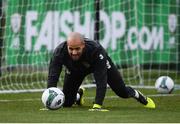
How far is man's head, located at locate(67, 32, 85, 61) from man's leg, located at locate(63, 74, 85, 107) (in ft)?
3.21

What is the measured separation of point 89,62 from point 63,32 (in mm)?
8916

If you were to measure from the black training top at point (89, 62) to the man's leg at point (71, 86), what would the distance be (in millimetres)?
561

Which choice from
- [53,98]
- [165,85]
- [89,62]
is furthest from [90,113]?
[165,85]

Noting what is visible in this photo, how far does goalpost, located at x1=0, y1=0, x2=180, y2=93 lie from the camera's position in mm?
20047

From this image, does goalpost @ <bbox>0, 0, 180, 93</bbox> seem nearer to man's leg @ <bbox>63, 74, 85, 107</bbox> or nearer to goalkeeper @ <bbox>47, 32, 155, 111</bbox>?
man's leg @ <bbox>63, 74, 85, 107</bbox>

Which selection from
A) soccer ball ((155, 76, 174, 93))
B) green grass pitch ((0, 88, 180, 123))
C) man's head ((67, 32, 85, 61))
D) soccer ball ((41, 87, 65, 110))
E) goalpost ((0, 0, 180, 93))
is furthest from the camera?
goalpost ((0, 0, 180, 93))

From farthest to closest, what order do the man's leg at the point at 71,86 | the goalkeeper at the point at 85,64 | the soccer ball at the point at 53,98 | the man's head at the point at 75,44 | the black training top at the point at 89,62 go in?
the man's leg at the point at 71,86 < the black training top at the point at 89,62 < the goalkeeper at the point at 85,64 < the man's head at the point at 75,44 < the soccer ball at the point at 53,98

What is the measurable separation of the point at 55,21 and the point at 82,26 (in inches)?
29.1

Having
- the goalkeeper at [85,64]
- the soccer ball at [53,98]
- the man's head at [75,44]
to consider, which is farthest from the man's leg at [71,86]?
the soccer ball at [53,98]

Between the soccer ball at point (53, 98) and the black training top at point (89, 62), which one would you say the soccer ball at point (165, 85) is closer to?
the black training top at point (89, 62)

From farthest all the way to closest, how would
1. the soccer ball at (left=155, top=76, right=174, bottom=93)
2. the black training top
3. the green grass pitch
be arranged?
the soccer ball at (left=155, top=76, right=174, bottom=93) → the black training top → the green grass pitch

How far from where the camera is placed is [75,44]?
36.9 ft

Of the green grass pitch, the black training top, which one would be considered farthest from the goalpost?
the black training top

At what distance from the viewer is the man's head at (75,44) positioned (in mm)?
11221
